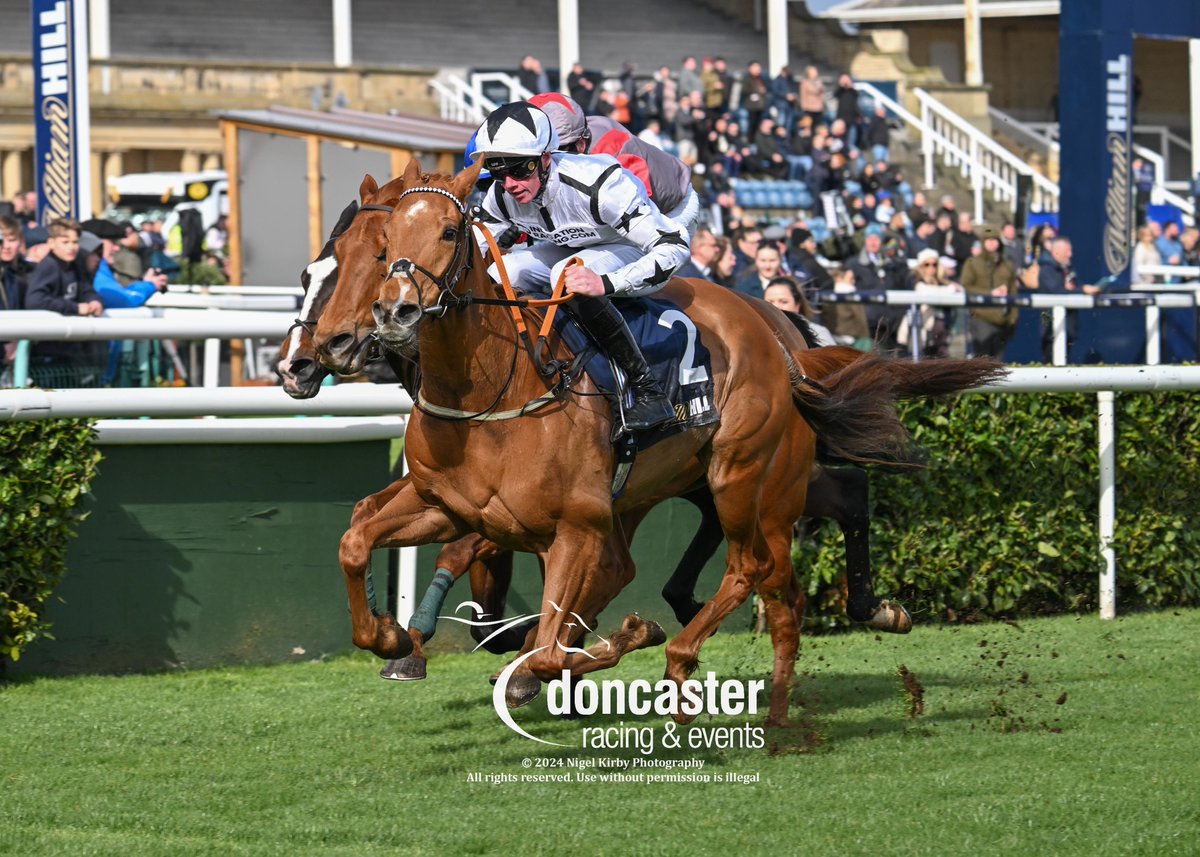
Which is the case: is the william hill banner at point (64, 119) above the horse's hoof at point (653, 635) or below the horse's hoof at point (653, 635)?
above

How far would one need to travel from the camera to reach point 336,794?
4664 mm

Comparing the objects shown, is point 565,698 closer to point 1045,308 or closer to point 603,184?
point 603,184

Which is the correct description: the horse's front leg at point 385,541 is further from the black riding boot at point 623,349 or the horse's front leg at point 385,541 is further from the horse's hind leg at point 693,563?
the horse's hind leg at point 693,563

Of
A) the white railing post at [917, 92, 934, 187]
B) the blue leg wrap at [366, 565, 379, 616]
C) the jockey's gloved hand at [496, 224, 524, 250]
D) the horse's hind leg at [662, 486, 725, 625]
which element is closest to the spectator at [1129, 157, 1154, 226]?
the white railing post at [917, 92, 934, 187]

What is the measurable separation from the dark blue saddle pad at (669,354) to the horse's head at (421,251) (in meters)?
0.53

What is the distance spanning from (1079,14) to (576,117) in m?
7.61

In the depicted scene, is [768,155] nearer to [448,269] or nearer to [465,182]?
[465,182]

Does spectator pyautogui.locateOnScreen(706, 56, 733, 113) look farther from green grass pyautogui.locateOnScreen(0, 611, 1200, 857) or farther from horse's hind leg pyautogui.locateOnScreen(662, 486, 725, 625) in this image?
horse's hind leg pyautogui.locateOnScreen(662, 486, 725, 625)

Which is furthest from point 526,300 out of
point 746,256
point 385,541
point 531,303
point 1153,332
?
point 1153,332

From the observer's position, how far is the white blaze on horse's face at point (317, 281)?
4855mm

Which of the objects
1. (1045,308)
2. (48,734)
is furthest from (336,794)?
(1045,308)

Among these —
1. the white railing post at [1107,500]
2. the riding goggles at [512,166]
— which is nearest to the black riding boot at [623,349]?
the riding goggles at [512,166]

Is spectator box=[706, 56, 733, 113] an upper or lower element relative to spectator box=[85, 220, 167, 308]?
upper

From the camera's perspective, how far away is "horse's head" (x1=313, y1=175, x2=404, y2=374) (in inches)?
179
